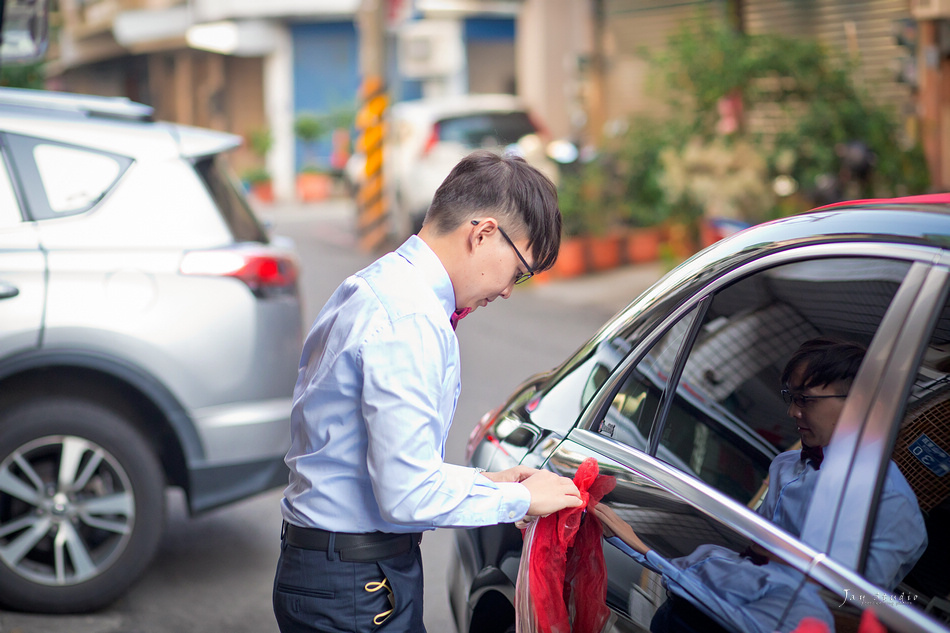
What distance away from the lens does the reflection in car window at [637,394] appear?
2.12 m

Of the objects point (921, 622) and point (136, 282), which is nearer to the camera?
point (921, 622)

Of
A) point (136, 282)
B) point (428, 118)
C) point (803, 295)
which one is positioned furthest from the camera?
point (428, 118)

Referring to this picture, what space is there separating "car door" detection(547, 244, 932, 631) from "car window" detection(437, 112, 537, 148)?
9.45 meters

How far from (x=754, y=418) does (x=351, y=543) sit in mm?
1346

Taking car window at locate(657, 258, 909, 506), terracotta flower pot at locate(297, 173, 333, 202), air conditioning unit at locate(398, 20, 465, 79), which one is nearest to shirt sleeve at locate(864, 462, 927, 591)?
car window at locate(657, 258, 909, 506)

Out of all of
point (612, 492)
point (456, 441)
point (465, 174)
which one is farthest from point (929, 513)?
point (456, 441)

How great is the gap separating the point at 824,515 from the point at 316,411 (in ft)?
2.92

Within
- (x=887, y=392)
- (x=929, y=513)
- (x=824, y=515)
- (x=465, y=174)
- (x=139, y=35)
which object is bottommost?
(x=929, y=513)

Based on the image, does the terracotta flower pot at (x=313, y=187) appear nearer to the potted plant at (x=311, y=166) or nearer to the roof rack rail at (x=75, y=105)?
the potted plant at (x=311, y=166)

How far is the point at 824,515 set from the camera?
1.53 m

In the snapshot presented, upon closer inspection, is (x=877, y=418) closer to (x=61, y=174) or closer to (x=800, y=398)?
(x=800, y=398)

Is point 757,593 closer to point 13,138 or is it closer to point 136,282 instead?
point 136,282

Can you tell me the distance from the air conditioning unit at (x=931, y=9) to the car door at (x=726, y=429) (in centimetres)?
620

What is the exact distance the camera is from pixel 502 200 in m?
1.82
